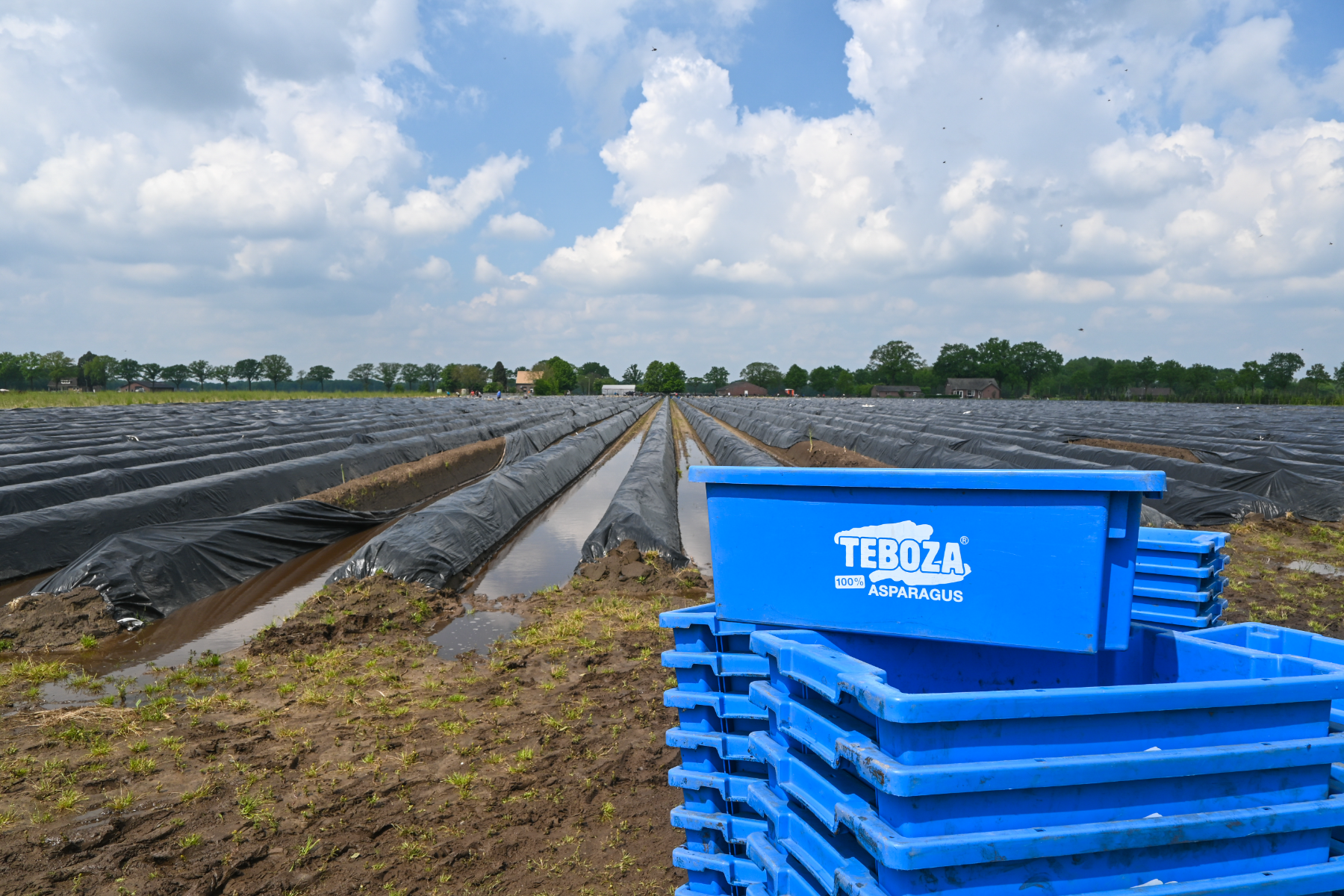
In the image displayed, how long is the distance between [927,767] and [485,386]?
130 meters

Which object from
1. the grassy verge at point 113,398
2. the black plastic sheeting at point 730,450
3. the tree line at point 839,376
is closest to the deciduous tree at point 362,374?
the tree line at point 839,376

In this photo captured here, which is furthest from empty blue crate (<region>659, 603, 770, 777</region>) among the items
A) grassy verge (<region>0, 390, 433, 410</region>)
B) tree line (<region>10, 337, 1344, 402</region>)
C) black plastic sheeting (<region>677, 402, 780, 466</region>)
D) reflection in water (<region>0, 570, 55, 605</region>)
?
tree line (<region>10, 337, 1344, 402</region>)

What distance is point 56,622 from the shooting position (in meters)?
7.04

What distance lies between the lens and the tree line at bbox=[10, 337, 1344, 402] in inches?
3738

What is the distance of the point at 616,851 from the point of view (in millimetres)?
3689

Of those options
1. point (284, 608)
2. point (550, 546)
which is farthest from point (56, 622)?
point (550, 546)

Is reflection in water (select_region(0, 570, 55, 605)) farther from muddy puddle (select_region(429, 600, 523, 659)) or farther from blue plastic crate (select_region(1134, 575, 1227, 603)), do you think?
blue plastic crate (select_region(1134, 575, 1227, 603))

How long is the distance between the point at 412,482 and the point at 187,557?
7.24 m

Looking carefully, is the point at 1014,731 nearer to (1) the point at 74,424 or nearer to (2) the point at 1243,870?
(2) the point at 1243,870

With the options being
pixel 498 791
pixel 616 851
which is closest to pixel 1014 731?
pixel 616 851

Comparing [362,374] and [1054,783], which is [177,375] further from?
[1054,783]

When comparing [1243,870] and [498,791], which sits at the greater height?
[1243,870]

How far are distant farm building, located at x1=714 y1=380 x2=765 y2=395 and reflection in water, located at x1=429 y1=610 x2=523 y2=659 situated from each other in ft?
403

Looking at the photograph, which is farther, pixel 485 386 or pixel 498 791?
pixel 485 386
